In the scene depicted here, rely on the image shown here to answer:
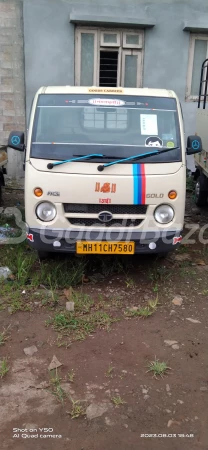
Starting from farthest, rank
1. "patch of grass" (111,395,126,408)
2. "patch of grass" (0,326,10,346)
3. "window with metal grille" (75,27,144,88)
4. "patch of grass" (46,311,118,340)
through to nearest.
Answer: "window with metal grille" (75,27,144,88) → "patch of grass" (46,311,118,340) → "patch of grass" (0,326,10,346) → "patch of grass" (111,395,126,408)

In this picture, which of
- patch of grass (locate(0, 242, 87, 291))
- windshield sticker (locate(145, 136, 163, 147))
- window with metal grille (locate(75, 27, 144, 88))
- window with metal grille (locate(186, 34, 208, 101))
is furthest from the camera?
window with metal grille (locate(186, 34, 208, 101))

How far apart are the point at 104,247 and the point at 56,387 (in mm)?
1571

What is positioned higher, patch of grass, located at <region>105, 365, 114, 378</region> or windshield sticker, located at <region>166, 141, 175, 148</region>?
windshield sticker, located at <region>166, 141, 175, 148</region>

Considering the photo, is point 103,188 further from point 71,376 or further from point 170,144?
point 71,376

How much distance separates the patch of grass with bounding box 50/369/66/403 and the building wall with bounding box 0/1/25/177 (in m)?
7.78

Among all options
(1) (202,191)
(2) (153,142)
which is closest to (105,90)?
(2) (153,142)

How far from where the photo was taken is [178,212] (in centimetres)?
422

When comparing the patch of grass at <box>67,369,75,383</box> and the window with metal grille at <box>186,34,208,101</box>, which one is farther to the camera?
the window with metal grille at <box>186,34,208,101</box>

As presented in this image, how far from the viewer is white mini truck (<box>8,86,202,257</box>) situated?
159 inches

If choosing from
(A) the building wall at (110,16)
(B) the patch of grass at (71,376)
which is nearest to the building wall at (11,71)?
(A) the building wall at (110,16)

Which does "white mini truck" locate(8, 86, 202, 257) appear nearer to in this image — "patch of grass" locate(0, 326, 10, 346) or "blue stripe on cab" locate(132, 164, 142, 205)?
"blue stripe on cab" locate(132, 164, 142, 205)

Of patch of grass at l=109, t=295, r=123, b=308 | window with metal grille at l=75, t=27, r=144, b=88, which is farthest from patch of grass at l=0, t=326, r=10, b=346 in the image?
window with metal grille at l=75, t=27, r=144, b=88

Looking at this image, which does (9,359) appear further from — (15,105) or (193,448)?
(15,105)

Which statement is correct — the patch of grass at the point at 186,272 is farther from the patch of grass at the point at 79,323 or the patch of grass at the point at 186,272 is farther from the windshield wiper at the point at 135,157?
the windshield wiper at the point at 135,157
